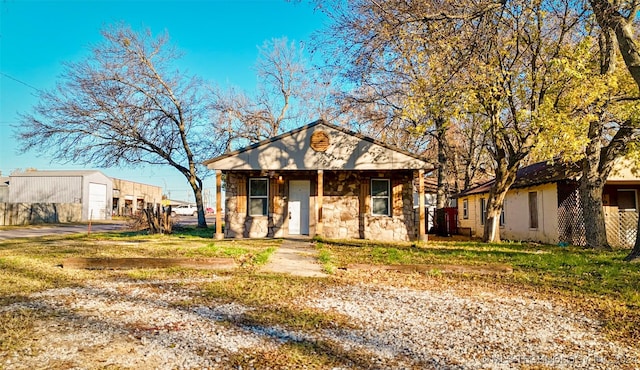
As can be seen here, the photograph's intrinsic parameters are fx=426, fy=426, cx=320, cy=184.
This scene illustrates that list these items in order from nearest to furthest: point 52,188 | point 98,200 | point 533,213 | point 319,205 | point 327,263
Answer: point 327,263
point 319,205
point 533,213
point 52,188
point 98,200

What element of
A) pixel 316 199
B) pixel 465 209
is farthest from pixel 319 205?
pixel 465 209

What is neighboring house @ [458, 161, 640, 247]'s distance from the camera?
48.5 ft

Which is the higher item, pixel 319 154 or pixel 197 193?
pixel 319 154

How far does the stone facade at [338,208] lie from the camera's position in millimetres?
15594

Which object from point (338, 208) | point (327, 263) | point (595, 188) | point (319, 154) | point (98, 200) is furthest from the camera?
point (98, 200)

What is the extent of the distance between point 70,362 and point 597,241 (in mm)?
13855

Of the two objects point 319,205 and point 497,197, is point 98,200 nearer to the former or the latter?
point 319,205

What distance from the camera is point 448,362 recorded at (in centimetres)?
335

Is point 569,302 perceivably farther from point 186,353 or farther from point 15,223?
point 15,223

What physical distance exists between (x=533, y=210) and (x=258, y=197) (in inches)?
432

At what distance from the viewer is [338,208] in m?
15.7

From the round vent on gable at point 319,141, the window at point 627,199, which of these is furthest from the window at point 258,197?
the window at point 627,199

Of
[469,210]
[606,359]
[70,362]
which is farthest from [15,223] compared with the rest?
[606,359]

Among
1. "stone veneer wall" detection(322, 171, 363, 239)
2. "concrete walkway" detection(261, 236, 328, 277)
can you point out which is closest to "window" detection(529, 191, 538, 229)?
"stone veneer wall" detection(322, 171, 363, 239)
